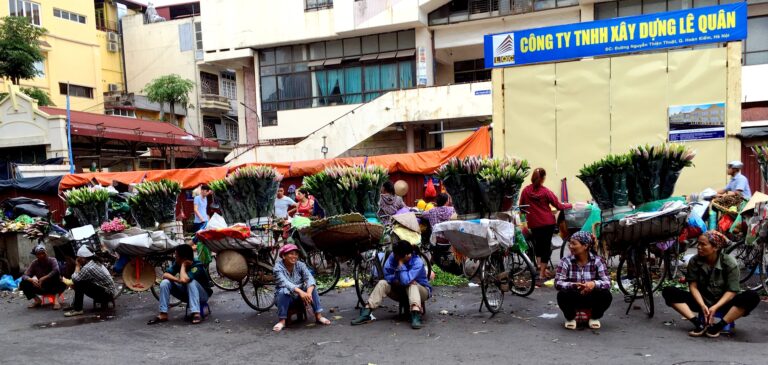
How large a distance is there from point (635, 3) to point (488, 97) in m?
6.88

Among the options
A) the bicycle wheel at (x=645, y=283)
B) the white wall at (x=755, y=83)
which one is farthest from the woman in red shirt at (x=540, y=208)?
the white wall at (x=755, y=83)

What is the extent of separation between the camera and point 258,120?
28125 mm

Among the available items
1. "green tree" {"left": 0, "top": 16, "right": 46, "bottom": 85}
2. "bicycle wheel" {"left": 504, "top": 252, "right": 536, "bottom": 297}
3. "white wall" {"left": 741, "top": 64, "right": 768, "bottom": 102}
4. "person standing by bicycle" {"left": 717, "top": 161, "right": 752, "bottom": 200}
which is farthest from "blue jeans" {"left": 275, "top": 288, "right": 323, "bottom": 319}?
"green tree" {"left": 0, "top": 16, "right": 46, "bottom": 85}

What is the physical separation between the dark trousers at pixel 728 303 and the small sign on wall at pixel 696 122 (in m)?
8.36

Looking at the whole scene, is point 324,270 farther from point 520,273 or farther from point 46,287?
point 46,287

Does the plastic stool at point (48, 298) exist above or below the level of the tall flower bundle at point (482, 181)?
below

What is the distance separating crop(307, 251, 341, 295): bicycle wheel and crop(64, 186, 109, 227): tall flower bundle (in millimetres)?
3412

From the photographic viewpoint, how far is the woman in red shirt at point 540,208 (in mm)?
7887

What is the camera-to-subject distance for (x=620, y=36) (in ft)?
44.0

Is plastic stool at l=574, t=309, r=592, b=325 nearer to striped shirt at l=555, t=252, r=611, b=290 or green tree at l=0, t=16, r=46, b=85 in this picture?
striped shirt at l=555, t=252, r=611, b=290

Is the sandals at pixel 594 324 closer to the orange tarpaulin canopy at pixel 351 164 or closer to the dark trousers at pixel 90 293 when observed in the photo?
the dark trousers at pixel 90 293

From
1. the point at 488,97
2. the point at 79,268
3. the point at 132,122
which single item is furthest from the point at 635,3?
the point at 132,122

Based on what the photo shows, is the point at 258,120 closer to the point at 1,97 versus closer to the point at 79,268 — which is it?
the point at 1,97

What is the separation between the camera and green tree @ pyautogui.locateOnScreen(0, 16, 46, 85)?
83.7 ft
